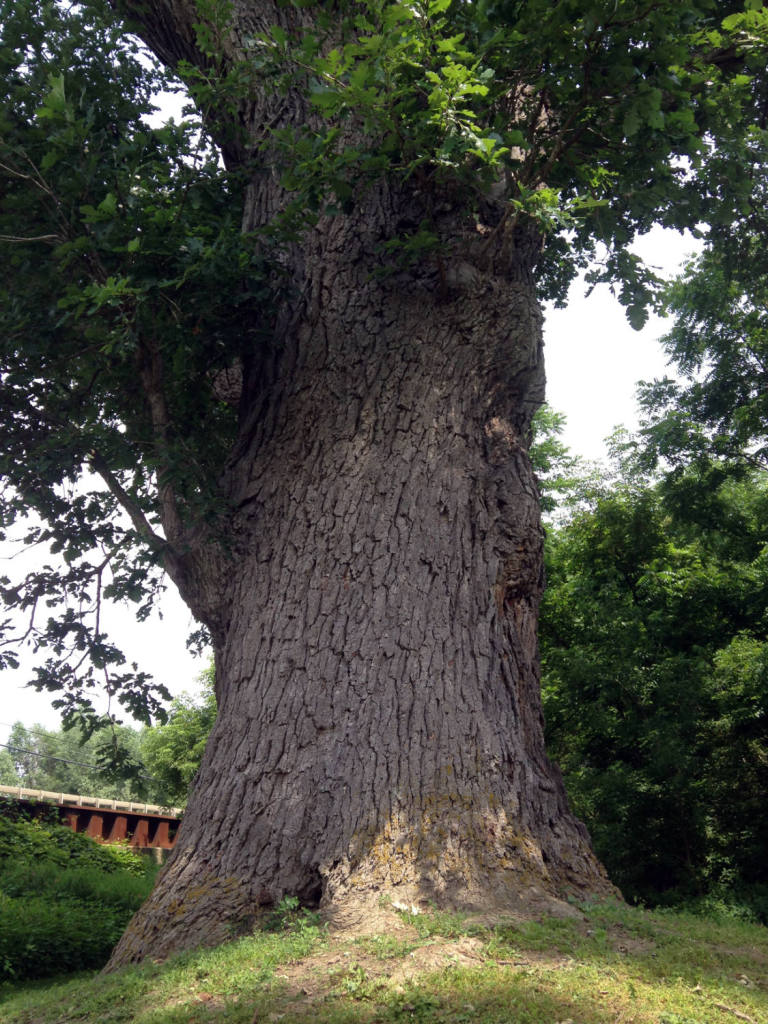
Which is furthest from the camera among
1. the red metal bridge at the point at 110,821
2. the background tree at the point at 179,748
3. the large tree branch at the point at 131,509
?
the background tree at the point at 179,748

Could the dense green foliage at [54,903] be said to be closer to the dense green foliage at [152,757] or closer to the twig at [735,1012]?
the dense green foliage at [152,757]

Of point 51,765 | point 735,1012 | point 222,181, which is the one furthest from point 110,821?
point 51,765

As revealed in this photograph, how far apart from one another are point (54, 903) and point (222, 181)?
6.36 m

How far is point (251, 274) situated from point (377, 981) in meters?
4.10

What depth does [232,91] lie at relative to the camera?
18.1 feet

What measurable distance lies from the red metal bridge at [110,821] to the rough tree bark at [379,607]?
10634mm

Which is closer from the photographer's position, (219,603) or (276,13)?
(219,603)

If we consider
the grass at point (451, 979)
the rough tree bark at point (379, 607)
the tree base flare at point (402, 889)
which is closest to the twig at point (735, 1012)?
the grass at point (451, 979)

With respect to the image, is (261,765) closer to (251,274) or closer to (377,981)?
(377,981)

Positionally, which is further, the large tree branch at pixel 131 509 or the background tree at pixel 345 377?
the large tree branch at pixel 131 509

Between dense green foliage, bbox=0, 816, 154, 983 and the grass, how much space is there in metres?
2.70

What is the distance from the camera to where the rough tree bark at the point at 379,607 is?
152 inches

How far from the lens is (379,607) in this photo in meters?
4.50

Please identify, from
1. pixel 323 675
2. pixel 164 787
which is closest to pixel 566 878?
pixel 323 675
